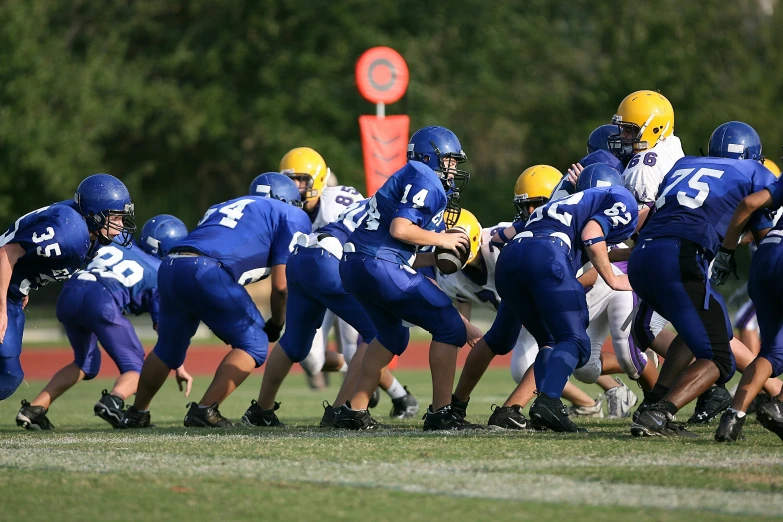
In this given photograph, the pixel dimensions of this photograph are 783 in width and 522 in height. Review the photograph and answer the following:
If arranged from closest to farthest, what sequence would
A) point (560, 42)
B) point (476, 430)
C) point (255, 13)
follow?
point (476, 430) → point (255, 13) → point (560, 42)

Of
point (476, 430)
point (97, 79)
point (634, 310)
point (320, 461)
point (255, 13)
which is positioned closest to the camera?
point (320, 461)

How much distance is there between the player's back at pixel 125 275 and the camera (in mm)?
8844

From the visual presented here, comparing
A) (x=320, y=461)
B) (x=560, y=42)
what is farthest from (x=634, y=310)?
(x=560, y=42)

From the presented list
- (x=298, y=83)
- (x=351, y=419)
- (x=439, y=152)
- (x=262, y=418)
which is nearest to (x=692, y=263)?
(x=439, y=152)

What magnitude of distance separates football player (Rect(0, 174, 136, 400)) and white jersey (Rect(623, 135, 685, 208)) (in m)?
3.35

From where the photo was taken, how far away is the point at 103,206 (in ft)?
25.7

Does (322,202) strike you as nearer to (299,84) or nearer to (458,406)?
(458,406)

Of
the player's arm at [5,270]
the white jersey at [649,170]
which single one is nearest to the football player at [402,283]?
the white jersey at [649,170]

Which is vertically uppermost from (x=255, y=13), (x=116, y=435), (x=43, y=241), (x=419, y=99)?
(x=255, y=13)

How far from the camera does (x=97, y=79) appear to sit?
1009 inches

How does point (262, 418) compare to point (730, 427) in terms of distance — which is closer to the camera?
point (730, 427)

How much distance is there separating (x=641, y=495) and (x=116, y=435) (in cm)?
372

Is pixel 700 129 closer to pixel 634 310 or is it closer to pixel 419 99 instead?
pixel 419 99

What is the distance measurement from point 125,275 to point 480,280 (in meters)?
2.60
